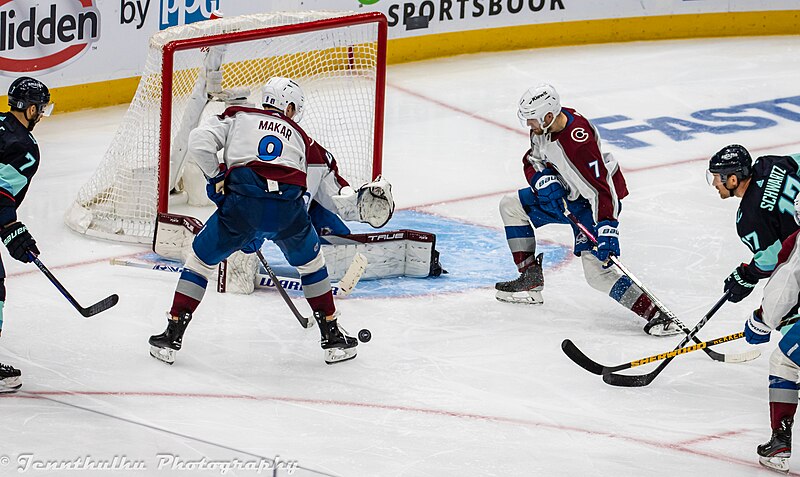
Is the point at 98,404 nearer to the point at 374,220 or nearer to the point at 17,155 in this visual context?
the point at 17,155

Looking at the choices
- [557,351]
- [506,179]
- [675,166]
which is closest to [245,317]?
[557,351]

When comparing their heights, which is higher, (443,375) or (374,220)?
(374,220)

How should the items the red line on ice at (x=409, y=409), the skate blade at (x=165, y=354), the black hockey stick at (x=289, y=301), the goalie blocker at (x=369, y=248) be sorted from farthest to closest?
the goalie blocker at (x=369, y=248) → the black hockey stick at (x=289, y=301) → the skate blade at (x=165, y=354) → the red line on ice at (x=409, y=409)

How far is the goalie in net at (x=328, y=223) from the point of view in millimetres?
5082

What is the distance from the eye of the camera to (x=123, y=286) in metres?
5.57

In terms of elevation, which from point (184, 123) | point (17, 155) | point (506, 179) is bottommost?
point (506, 179)

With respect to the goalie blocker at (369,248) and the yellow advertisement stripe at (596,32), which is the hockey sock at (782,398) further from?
the yellow advertisement stripe at (596,32)

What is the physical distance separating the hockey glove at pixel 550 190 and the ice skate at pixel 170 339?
1418 millimetres

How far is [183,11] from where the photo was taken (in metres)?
7.96

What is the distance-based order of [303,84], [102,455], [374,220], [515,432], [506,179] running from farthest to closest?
[506,179] → [303,84] → [374,220] → [515,432] → [102,455]

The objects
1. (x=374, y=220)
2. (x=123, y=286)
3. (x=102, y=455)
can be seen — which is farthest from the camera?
(x=123, y=286)

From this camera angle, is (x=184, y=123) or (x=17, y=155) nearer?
(x=17, y=155)

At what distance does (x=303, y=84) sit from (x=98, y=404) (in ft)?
8.72

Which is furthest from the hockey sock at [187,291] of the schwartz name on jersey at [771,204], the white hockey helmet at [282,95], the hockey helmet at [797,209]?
the hockey helmet at [797,209]
